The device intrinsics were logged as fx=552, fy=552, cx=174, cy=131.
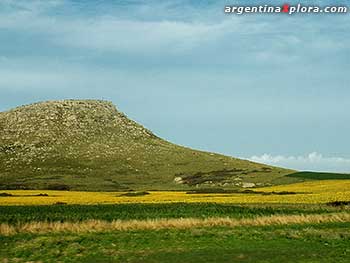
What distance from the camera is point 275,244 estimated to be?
32.2m


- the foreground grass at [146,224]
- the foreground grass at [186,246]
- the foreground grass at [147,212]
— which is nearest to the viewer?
the foreground grass at [186,246]

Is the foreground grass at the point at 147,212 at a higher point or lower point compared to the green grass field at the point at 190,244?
higher

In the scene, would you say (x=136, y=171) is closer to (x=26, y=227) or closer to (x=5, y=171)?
(x=5, y=171)

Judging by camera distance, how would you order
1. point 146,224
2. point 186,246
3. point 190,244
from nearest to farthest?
point 186,246 → point 190,244 → point 146,224

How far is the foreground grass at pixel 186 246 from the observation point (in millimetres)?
28453

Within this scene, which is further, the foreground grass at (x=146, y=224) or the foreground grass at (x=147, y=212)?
the foreground grass at (x=147, y=212)

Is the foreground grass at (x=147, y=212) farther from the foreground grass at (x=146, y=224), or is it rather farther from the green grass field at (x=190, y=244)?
the green grass field at (x=190, y=244)

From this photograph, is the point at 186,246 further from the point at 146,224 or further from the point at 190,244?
the point at 146,224

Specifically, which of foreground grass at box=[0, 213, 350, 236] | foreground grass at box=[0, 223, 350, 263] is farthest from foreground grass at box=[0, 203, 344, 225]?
foreground grass at box=[0, 223, 350, 263]

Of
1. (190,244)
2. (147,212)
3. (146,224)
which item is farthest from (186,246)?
(147,212)

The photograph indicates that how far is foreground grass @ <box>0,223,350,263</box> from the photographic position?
28.5 metres

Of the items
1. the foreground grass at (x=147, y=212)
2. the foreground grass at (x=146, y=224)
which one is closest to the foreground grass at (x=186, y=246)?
the foreground grass at (x=146, y=224)

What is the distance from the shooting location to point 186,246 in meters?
31.9

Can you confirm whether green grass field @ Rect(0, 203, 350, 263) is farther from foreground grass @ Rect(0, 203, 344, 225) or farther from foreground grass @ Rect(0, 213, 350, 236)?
foreground grass @ Rect(0, 203, 344, 225)
